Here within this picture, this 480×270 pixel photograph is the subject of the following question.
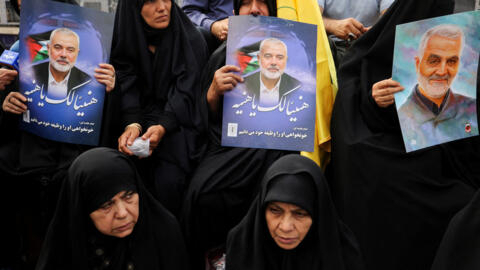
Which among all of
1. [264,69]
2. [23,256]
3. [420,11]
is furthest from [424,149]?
[23,256]

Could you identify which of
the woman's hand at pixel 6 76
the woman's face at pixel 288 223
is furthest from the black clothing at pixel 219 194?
the woman's hand at pixel 6 76

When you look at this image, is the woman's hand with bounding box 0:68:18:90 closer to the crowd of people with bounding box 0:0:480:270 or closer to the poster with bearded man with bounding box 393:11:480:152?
the crowd of people with bounding box 0:0:480:270

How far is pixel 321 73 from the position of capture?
3451mm

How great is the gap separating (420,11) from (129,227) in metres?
2.11

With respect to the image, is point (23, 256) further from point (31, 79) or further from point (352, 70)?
point (352, 70)

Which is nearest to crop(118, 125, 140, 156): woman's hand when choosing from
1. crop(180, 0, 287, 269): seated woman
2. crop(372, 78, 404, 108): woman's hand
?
crop(180, 0, 287, 269): seated woman

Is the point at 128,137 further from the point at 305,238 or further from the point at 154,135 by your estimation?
the point at 305,238

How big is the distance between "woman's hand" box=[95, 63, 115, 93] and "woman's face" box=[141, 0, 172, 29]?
1.60 ft

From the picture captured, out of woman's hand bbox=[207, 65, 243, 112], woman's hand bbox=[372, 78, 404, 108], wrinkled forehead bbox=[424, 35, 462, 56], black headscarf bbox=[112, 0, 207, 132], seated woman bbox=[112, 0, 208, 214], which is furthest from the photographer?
black headscarf bbox=[112, 0, 207, 132]

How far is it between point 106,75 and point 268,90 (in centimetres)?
→ 97

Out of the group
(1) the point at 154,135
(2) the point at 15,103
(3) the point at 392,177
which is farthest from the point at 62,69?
(3) the point at 392,177

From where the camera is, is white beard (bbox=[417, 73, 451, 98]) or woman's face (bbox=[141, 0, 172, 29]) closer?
white beard (bbox=[417, 73, 451, 98])

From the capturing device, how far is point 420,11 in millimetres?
3244

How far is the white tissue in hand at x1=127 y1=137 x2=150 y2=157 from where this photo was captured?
3102 millimetres
